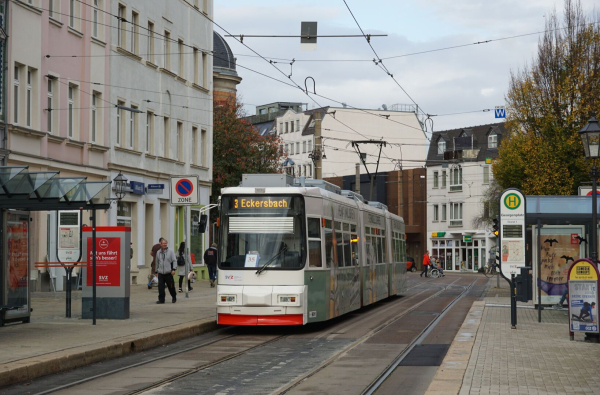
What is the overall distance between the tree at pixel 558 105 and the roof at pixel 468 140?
44.6 m

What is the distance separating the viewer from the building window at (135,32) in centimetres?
3700

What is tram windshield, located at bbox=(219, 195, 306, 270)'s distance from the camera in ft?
61.9

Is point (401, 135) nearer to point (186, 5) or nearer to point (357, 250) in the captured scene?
point (186, 5)

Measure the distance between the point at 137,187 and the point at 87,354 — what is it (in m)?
23.5

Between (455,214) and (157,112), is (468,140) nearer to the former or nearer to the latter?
(455,214)

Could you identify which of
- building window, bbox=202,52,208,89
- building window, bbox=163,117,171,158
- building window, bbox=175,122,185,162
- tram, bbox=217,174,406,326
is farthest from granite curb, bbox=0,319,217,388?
building window, bbox=202,52,208,89

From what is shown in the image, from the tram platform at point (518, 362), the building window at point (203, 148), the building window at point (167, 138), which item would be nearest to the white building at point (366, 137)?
the building window at point (203, 148)

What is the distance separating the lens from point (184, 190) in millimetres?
24828

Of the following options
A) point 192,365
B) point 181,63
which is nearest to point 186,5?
point 181,63

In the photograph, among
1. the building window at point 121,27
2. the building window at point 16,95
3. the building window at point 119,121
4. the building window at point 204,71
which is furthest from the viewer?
the building window at point 204,71

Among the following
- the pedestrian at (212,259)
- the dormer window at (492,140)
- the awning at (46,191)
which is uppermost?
the dormer window at (492,140)

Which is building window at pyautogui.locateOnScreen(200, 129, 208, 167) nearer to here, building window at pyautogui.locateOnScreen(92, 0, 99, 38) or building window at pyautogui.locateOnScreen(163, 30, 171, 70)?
building window at pyautogui.locateOnScreen(163, 30, 171, 70)

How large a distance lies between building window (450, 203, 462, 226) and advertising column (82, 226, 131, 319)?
69.6 meters

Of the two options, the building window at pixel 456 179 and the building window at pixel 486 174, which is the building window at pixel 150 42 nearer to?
the building window at pixel 486 174
